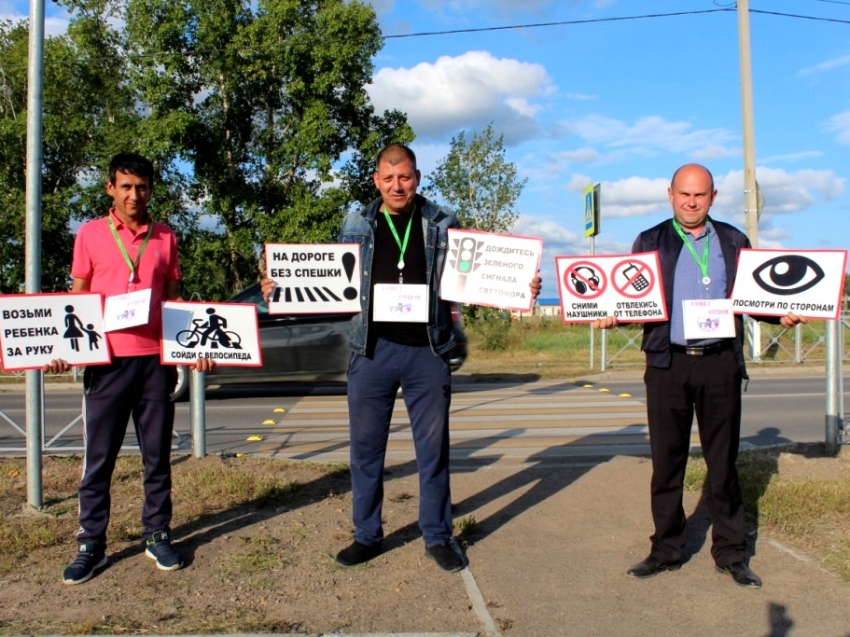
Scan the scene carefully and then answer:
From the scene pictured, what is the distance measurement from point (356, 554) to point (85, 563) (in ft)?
4.49

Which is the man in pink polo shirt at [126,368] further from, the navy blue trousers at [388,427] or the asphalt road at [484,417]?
the asphalt road at [484,417]

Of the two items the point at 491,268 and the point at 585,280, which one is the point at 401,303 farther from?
the point at 585,280

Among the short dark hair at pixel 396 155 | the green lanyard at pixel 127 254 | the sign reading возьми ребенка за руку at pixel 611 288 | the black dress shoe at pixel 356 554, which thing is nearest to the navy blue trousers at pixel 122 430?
the green lanyard at pixel 127 254

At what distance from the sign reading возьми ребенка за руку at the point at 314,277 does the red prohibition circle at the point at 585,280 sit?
46.6 inches

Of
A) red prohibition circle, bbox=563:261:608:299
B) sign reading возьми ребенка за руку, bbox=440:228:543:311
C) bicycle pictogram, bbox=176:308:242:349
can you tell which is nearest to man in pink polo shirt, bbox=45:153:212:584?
bicycle pictogram, bbox=176:308:242:349

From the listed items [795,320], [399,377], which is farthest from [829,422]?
[399,377]

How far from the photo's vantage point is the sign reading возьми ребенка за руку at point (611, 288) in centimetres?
445

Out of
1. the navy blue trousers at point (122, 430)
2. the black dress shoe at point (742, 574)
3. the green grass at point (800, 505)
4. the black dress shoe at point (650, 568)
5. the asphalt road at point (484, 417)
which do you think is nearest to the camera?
the black dress shoe at point (742, 574)

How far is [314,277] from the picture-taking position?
4711mm

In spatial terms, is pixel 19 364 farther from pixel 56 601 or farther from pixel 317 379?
pixel 317 379

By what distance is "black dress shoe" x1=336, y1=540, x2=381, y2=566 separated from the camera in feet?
14.6

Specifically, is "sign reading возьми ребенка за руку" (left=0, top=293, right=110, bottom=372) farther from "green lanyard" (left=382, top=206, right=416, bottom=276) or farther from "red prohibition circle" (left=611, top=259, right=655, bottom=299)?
"red prohibition circle" (left=611, top=259, right=655, bottom=299)

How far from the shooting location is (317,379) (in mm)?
12484

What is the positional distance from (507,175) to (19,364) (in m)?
28.9
